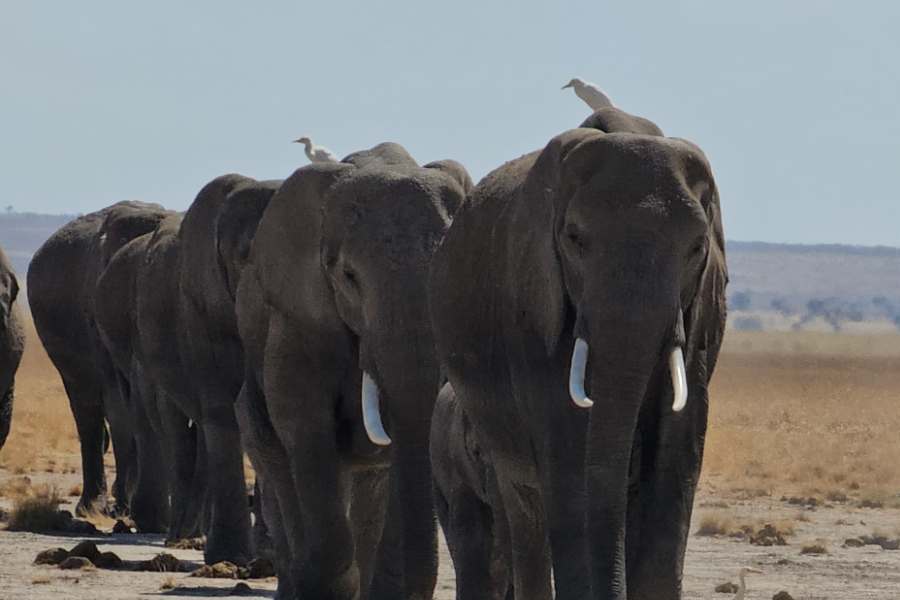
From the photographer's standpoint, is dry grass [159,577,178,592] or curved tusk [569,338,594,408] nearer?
curved tusk [569,338,594,408]

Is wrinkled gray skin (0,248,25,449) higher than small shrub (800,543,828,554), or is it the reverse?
wrinkled gray skin (0,248,25,449)

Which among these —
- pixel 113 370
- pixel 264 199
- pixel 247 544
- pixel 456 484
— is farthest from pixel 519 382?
pixel 113 370

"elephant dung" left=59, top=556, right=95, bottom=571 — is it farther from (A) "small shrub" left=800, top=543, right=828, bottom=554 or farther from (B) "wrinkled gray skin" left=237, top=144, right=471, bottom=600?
(A) "small shrub" left=800, top=543, right=828, bottom=554

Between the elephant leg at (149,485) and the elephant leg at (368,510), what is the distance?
7.28m

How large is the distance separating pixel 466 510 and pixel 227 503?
15.4 feet

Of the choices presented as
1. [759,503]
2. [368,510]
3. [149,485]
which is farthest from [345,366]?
[759,503]

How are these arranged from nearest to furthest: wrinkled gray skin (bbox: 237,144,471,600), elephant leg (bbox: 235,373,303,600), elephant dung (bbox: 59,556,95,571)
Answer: wrinkled gray skin (bbox: 237,144,471,600) < elephant leg (bbox: 235,373,303,600) < elephant dung (bbox: 59,556,95,571)

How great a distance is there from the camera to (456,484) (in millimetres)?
12492

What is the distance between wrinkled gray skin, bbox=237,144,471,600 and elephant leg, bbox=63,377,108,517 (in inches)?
354

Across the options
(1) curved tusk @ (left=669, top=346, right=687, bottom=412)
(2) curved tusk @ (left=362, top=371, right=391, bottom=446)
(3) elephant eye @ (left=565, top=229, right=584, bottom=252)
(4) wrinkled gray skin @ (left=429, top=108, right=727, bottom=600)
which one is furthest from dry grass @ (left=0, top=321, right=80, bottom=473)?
(1) curved tusk @ (left=669, top=346, right=687, bottom=412)

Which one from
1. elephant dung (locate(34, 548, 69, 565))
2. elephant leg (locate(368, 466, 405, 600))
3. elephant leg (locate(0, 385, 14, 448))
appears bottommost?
elephant dung (locate(34, 548, 69, 565))

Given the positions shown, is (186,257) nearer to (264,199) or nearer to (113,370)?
(264,199)

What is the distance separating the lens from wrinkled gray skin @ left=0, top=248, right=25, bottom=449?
19484 millimetres

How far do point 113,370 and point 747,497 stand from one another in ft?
24.8
